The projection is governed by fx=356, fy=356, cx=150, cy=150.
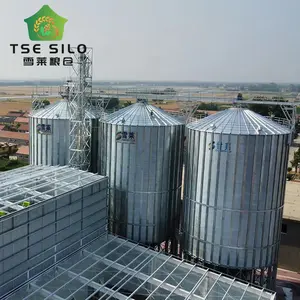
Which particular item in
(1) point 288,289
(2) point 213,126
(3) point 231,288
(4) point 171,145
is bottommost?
(1) point 288,289

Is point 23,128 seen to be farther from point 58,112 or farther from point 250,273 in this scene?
point 250,273

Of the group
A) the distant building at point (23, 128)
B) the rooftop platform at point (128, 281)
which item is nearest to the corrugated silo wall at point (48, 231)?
the rooftop platform at point (128, 281)

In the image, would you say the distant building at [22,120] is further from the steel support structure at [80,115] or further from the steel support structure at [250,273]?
the steel support structure at [250,273]

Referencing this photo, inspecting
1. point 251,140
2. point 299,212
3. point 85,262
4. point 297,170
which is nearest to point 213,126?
point 251,140

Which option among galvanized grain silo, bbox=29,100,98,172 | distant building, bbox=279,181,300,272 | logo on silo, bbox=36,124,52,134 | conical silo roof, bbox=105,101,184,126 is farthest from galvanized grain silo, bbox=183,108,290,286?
logo on silo, bbox=36,124,52,134

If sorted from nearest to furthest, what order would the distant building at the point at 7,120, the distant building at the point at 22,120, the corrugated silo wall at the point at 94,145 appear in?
the corrugated silo wall at the point at 94,145 → the distant building at the point at 22,120 → the distant building at the point at 7,120

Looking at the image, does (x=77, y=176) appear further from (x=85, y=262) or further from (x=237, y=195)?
(x=237, y=195)
